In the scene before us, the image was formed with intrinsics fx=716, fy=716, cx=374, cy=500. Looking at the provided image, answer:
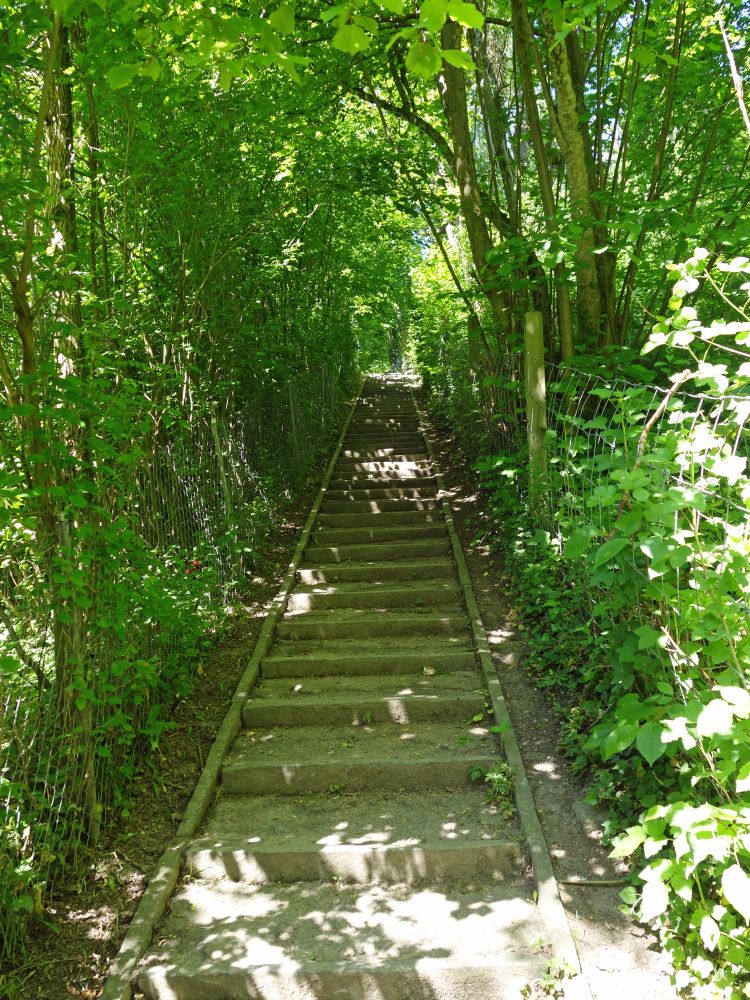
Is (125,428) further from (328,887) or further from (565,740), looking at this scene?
(565,740)

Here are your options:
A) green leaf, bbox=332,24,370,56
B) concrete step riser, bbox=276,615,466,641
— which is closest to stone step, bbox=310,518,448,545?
concrete step riser, bbox=276,615,466,641

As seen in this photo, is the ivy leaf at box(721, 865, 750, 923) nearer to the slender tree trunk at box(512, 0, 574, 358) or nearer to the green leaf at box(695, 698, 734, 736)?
the green leaf at box(695, 698, 734, 736)

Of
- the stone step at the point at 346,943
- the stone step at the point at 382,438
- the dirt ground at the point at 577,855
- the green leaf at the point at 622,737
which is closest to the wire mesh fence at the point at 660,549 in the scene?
the green leaf at the point at 622,737

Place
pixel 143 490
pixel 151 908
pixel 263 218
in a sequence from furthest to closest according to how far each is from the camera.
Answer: pixel 263 218 → pixel 143 490 → pixel 151 908

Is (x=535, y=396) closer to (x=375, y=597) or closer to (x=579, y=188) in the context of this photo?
(x=579, y=188)

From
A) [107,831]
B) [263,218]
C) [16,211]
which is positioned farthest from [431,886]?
[263,218]

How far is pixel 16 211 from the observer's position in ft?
10.8

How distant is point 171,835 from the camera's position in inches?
157

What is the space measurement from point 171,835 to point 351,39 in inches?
156

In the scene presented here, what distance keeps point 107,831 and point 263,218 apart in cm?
564

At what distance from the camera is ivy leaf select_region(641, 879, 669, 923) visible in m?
2.42

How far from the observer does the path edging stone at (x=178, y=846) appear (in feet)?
10.3

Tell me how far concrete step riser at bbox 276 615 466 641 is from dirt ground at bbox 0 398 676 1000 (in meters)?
0.45

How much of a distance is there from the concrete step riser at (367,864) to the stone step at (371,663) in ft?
6.19
